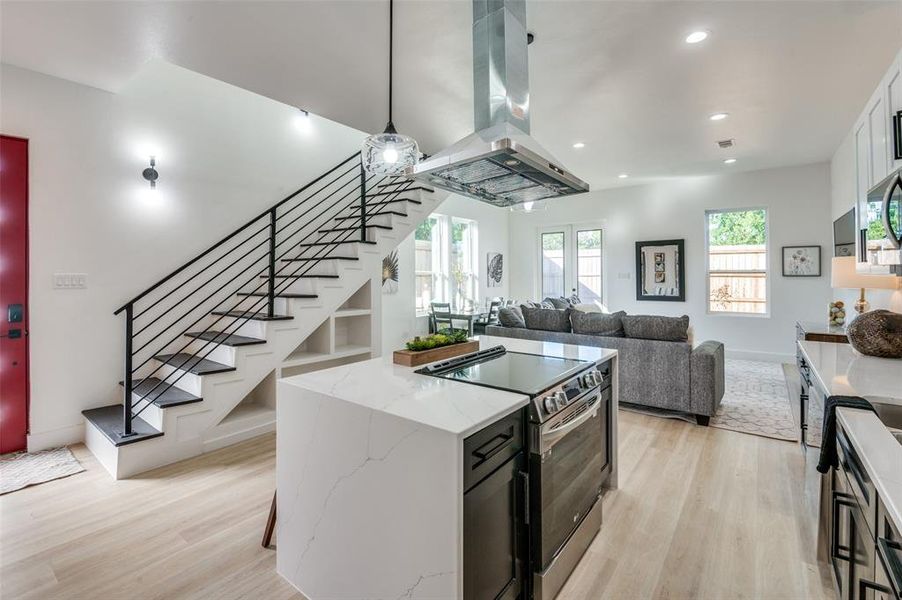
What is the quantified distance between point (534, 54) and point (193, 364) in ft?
12.1

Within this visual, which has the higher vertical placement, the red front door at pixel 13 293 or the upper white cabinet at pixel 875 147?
the upper white cabinet at pixel 875 147

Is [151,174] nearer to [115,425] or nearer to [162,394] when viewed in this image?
[162,394]

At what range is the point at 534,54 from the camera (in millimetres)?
2885

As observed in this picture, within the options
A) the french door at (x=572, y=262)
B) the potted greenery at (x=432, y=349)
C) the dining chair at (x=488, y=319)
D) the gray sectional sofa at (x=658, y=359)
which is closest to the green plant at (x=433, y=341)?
the potted greenery at (x=432, y=349)

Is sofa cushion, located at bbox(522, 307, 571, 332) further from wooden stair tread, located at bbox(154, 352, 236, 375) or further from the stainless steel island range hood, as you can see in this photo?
wooden stair tread, located at bbox(154, 352, 236, 375)

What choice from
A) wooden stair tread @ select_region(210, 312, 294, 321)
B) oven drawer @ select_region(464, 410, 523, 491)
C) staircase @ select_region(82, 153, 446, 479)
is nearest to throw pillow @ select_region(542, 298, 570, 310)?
staircase @ select_region(82, 153, 446, 479)

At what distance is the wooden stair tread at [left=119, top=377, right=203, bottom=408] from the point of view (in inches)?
119

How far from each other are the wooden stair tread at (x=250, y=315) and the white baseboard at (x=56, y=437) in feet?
4.44

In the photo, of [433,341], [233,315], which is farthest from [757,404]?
[233,315]

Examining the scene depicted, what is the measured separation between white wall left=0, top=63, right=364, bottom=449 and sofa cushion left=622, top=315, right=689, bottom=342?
4.11m

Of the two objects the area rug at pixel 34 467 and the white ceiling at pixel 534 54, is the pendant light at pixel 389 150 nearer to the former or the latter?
the white ceiling at pixel 534 54

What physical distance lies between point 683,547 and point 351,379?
1.88m

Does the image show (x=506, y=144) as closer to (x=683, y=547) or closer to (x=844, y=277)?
(x=683, y=547)

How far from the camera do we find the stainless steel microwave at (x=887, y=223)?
2.08 metres
